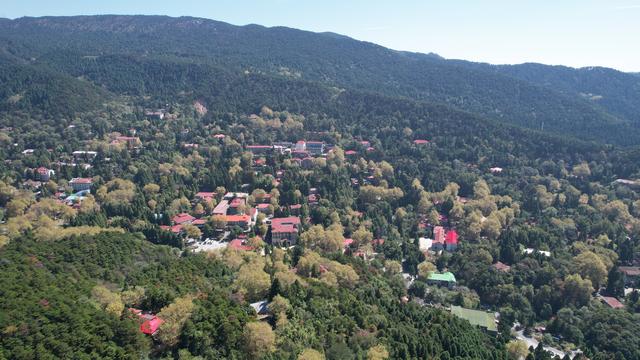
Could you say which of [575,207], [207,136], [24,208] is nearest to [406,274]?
[575,207]

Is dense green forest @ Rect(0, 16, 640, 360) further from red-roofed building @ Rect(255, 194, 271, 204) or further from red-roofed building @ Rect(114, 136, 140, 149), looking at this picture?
red-roofed building @ Rect(114, 136, 140, 149)

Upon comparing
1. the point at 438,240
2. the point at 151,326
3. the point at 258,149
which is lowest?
the point at 438,240

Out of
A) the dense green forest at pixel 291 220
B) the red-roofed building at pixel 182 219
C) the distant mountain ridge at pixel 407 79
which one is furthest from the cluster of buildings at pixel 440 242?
the distant mountain ridge at pixel 407 79

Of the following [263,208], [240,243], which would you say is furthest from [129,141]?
[240,243]

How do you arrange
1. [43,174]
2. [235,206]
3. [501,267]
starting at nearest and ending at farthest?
[501,267] → [235,206] → [43,174]

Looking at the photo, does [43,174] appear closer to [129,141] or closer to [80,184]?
[80,184]

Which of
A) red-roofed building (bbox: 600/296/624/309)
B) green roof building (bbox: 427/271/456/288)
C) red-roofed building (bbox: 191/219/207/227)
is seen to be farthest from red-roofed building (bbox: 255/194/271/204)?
red-roofed building (bbox: 600/296/624/309)

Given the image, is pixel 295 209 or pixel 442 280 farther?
pixel 295 209

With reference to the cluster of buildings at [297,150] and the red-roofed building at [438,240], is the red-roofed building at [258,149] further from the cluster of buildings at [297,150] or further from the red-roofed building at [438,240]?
the red-roofed building at [438,240]
